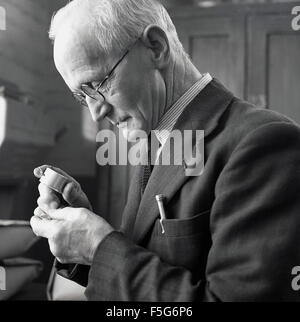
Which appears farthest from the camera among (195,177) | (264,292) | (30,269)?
(30,269)

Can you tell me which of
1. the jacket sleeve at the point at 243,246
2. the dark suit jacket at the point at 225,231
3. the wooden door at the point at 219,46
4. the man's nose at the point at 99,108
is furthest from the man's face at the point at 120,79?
the wooden door at the point at 219,46

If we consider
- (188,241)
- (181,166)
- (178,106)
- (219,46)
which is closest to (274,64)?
(219,46)

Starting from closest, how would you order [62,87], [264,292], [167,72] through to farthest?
[264,292] → [167,72] → [62,87]

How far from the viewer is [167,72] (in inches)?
36.4

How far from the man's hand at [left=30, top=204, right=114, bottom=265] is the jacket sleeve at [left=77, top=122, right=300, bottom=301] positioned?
1.1 inches

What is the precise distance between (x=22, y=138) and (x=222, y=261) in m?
1.43

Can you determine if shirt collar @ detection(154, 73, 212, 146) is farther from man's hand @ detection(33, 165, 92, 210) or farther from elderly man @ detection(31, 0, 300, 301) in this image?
man's hand @ detection(33, 165, 92, 210)

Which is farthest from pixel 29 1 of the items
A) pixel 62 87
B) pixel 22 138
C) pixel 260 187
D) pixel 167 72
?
pixel 260 187

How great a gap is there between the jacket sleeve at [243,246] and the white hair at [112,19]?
1.06 feet

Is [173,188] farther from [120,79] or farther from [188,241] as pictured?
[120,79]

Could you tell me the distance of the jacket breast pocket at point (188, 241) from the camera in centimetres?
77

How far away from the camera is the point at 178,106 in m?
0.93

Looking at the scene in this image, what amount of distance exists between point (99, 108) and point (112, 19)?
0.19 meters
